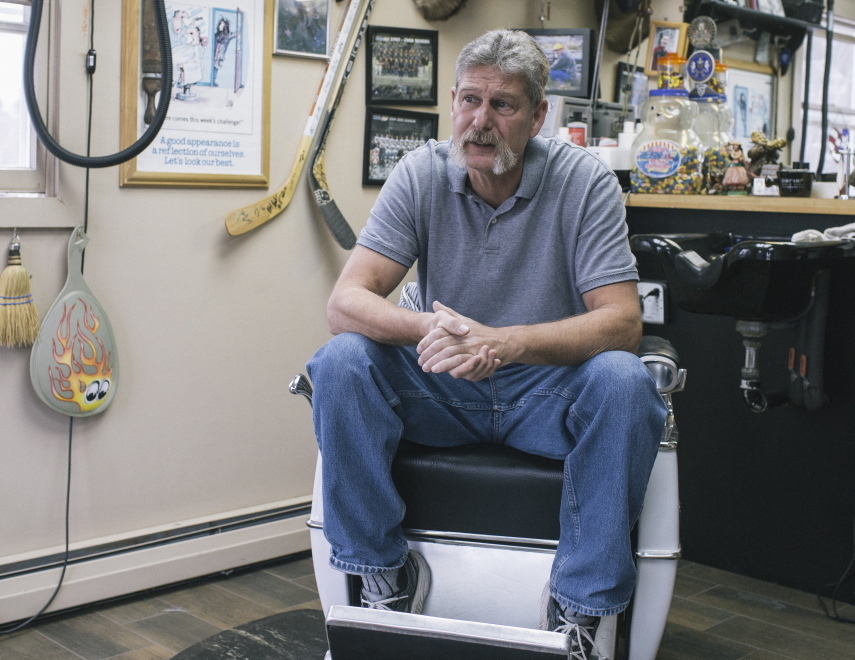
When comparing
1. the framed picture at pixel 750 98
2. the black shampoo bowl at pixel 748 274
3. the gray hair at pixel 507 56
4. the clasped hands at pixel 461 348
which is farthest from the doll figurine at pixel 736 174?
the framed picture at pixel 750 98

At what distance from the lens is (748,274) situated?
84.0 inches

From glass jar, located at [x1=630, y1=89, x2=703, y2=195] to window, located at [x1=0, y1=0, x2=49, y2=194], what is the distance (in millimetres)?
1579

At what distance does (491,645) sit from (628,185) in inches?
66.6

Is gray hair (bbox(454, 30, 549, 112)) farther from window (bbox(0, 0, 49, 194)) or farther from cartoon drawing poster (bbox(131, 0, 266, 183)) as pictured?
window (bbox(0, 0, 49, 194))

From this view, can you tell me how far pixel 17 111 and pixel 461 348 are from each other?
1.26 m

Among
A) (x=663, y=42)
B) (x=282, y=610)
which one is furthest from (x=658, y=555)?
(x=663, y=42)

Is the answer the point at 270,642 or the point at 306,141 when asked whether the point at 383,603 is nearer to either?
the point at 270,642

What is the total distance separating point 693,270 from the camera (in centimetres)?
221

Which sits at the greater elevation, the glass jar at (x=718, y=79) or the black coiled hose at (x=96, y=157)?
the glass jar at (x=718, y=79)

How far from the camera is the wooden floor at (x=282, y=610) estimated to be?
2107 millimetres

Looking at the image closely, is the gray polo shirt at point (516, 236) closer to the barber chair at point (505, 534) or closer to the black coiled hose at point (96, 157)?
the barber chair at point (505, 534)

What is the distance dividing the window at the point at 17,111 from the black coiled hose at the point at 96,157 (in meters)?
0.11

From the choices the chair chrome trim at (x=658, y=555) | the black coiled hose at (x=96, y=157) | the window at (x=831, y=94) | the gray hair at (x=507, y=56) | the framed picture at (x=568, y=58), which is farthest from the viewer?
the window at (x=831, y=94)

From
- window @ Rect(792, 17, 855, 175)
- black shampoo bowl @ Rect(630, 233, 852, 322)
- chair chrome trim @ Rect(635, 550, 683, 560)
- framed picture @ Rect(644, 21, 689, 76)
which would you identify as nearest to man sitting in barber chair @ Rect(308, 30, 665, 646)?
chair chrome trim @ Rect(635, 550, 683, 560)
